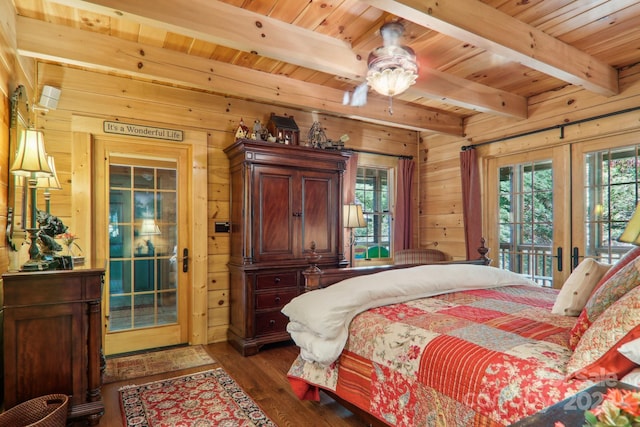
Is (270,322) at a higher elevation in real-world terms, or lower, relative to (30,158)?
lower

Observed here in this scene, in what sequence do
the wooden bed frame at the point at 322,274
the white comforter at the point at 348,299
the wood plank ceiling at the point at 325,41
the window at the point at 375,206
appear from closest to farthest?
the white comforter at the point at 348,299, the wood plank ceiling at the point at 325,41, the wooden bed frame at the point at 322,274, the window at the point at 375,206

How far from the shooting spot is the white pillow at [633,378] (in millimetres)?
1193

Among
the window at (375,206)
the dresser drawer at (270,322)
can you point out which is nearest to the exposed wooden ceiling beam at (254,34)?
the window at (375,206)

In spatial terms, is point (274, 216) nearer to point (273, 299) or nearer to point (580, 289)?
point (273, 299)

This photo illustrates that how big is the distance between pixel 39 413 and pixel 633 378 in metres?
2.71

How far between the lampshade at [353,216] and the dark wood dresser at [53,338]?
8.66 feet

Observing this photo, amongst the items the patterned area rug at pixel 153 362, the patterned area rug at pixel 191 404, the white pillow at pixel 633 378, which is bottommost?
the patterned area rug at pixel 153 362

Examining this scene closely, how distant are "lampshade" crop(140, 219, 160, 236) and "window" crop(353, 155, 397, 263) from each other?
2386mm

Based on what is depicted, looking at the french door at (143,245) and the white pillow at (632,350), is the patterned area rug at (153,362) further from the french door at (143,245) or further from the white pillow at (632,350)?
the white pillow at (632,350)

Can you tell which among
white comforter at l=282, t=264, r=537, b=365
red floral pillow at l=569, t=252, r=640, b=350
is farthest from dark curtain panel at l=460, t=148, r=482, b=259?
red floral pillow at l=569, t=252, r=640, b=350

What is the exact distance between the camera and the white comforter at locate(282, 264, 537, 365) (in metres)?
2.12

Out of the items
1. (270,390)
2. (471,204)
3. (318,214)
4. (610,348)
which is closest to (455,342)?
(610,348)

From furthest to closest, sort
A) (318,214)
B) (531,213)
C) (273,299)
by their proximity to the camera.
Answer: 1. (531,213)
2. (318,214)
3. (273,299)

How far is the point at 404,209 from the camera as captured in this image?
5.09 m
